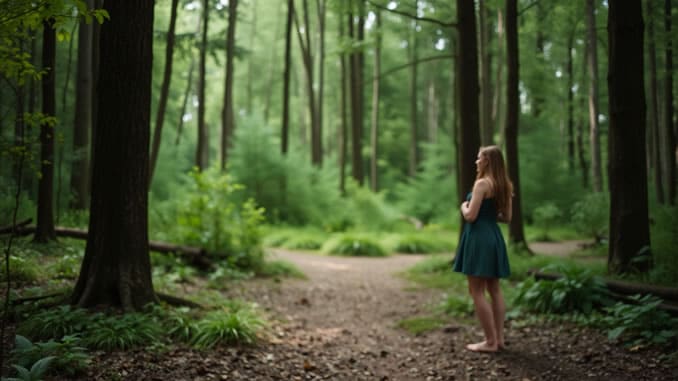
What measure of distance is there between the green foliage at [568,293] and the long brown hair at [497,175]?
1709 mm

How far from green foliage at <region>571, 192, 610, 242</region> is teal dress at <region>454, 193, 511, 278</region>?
6.51 m

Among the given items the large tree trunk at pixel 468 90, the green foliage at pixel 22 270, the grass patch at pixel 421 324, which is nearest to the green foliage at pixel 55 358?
the green foliage at pixel 22 270

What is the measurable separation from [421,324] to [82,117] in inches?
272

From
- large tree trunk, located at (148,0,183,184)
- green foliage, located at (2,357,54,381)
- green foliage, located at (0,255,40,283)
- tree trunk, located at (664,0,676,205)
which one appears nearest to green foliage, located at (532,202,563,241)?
tree trunk, located at (664,0,676,205)

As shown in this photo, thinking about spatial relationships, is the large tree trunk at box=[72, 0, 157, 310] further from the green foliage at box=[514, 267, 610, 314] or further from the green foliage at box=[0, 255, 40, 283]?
the green foliage at box=[514, 267, 610, 314]

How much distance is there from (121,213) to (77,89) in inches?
206

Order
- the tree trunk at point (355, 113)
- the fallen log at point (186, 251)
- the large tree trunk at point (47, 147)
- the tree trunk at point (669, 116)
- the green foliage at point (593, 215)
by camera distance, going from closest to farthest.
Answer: the large tree trunk at point (47, 147)
the fallen log at point (186, 251)
the tree trunk at point (669, 116)
the green foliage at point (593, 215)
the tree trunk at point (355, 113)

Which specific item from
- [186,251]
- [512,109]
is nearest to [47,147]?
[186,251]

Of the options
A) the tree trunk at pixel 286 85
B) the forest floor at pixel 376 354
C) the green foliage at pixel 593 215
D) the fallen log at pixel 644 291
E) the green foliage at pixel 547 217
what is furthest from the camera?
the tree trunk at pixel 286 85

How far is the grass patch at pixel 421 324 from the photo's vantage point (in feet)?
19.1

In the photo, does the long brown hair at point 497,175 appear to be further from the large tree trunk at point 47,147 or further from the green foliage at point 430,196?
the green foliage at point 430,196

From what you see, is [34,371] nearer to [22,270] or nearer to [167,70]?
[22,270]

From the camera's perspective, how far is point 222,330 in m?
4.50

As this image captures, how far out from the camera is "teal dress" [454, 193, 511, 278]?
433 cm
